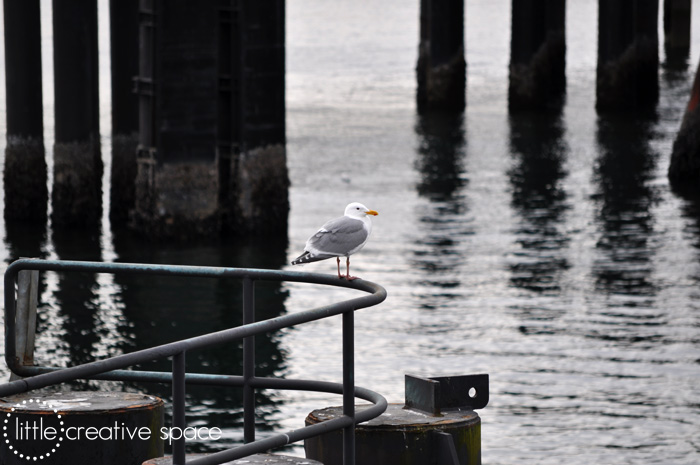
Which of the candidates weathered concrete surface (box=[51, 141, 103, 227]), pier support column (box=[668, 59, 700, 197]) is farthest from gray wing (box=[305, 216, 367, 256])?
pier support column (box=[668, 59, 700, 197])

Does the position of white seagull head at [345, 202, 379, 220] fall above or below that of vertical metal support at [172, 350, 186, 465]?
above

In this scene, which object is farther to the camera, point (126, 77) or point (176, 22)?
point (126, 77)

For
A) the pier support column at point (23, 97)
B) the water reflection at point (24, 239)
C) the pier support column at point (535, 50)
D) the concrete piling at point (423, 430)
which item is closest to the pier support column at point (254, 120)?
the water reflection at point (24, 239)

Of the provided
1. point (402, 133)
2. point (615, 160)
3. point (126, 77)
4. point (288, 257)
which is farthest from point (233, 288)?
point (402, 133)

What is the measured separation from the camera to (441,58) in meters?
34.6

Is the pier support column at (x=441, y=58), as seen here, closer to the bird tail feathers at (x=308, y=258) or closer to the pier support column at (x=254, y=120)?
the pier support column at (x=254, y=120)

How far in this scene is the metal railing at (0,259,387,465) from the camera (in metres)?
5.49

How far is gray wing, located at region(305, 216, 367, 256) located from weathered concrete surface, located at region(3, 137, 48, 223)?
43.6 feet

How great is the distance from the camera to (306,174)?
27.2 m

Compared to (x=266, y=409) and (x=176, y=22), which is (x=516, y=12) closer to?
(x=176, y=22)

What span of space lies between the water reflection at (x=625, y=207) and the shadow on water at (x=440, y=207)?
181 cm

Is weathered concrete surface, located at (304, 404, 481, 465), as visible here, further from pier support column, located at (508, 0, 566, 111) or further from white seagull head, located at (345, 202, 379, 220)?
pier support column, located at (508, 0, 566, 111)

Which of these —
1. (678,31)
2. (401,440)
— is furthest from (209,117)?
(678,31)

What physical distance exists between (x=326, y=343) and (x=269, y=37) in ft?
16.9
